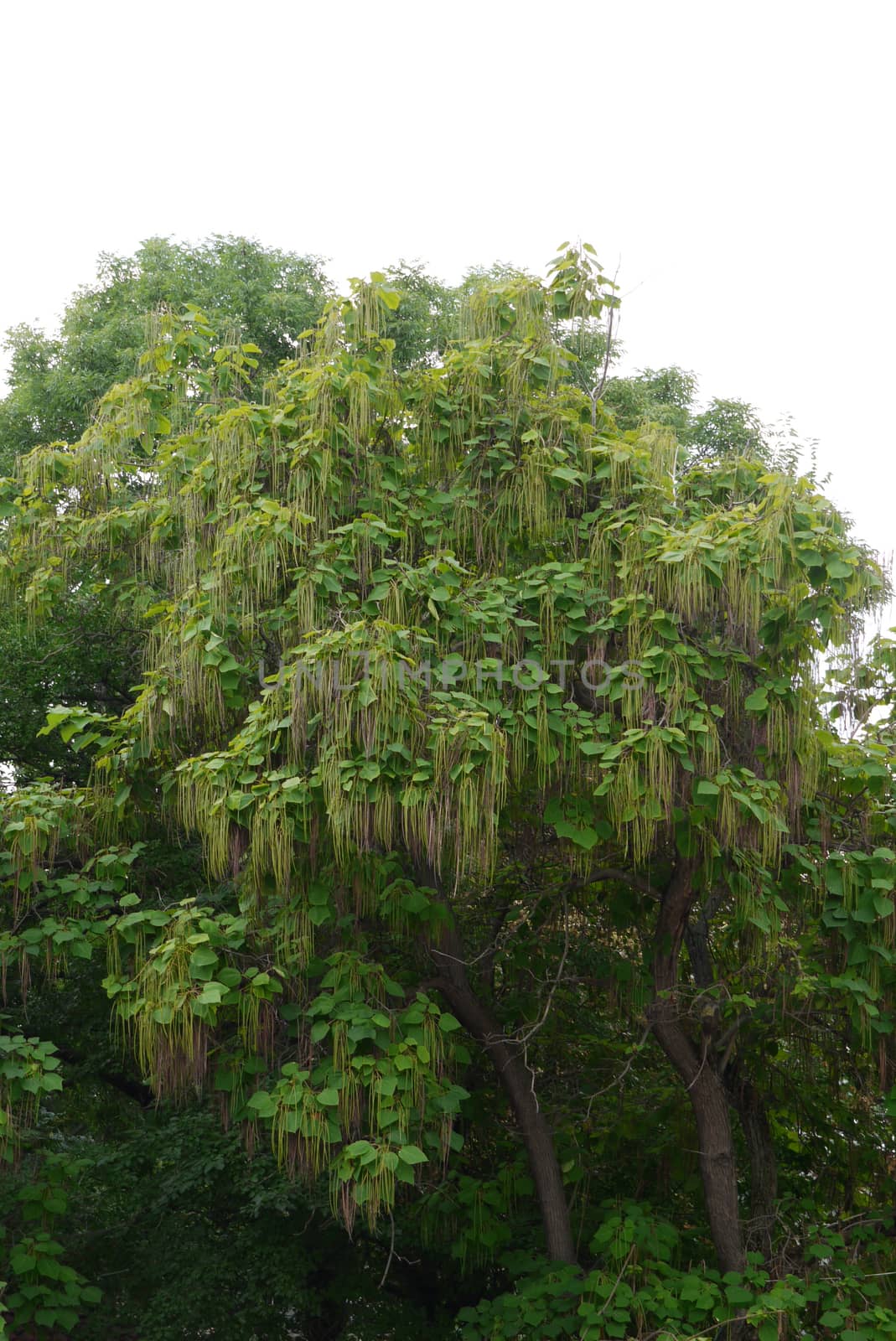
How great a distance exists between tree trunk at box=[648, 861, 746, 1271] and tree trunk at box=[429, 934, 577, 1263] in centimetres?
61

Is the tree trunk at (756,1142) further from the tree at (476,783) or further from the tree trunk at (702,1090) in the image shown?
the tree trunk at (702,1090)

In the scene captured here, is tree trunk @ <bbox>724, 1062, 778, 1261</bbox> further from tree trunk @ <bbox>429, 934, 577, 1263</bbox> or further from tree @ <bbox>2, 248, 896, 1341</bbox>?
tree trunk @ <bbox>429, 934, 577, 1263</bbox>

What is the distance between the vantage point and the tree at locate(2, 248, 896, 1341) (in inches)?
159

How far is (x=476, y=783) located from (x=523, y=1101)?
2.16 meters

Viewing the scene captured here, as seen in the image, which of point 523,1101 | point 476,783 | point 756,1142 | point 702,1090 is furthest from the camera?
point 756,1142

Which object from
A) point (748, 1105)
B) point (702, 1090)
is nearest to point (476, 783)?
point (702, 1090)

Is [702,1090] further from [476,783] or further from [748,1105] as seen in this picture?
[476,783]

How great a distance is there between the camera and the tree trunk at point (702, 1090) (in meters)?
5.08

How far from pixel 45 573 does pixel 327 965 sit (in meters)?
2.08

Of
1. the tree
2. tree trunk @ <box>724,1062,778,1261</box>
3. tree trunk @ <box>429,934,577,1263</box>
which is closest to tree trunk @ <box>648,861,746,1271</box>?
the tree

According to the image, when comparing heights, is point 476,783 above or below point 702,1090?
above

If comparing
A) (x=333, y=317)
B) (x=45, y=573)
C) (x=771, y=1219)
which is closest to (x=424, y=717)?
(x=333, y=317)

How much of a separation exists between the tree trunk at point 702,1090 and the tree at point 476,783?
0.07 ft

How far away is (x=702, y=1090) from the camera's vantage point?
5211 millimetres
